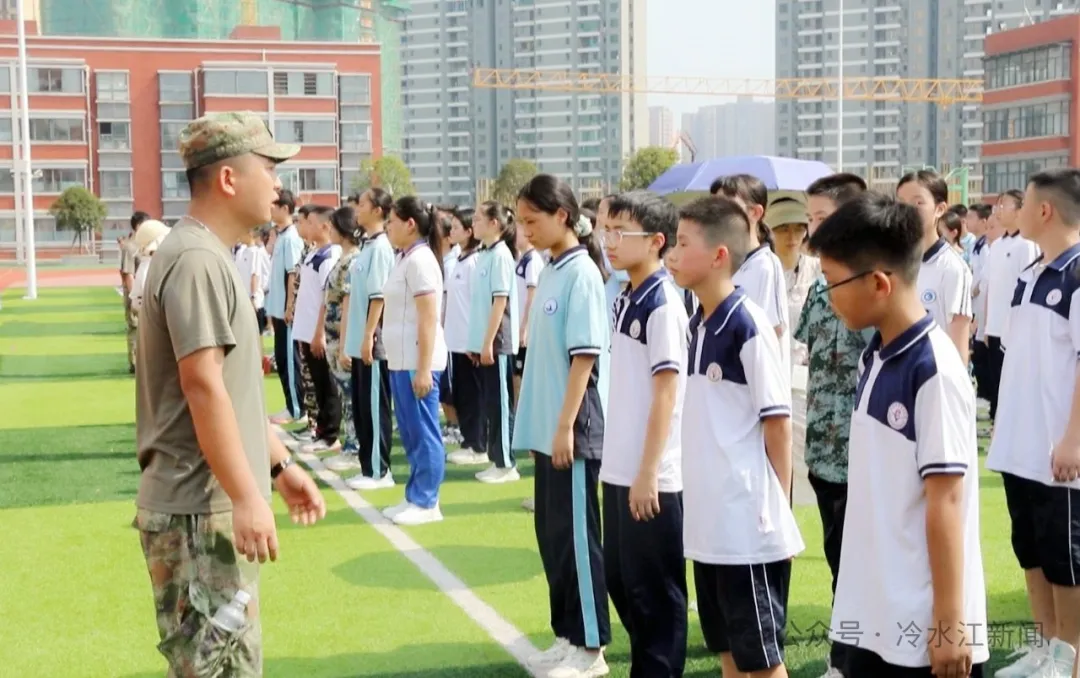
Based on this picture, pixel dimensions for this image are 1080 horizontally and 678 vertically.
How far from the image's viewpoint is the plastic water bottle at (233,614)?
341cm

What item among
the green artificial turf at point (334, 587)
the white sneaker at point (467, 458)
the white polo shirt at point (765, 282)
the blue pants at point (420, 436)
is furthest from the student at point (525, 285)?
the white polo shirt at point (765, 282)

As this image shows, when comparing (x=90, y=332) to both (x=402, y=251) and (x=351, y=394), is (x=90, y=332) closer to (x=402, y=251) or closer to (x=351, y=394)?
(x=351, y=394)

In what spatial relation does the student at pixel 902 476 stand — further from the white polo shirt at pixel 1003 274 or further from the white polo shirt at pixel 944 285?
the white polo shirt at pixel 1003 274

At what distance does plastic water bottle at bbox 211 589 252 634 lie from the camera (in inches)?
134

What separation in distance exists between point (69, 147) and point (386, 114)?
25348mm

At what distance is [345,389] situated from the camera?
9.95 meters

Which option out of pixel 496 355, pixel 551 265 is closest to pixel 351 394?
pixel 496 355

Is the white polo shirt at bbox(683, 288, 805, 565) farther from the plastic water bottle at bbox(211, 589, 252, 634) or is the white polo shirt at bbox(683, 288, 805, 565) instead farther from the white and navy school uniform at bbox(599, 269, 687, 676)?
the plastic water bottle at bbox(211, 589, 252, 634)

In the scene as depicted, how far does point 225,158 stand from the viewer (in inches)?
140

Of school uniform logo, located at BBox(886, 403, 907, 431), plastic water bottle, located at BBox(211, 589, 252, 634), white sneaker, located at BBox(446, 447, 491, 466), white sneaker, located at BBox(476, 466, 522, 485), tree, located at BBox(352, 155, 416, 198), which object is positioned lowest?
white sneaker, located at BBox(446, 447, 491, 466)

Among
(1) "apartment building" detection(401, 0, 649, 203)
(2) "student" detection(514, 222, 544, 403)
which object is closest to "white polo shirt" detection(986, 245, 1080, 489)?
(2) "student" detection(514, 222, 544, 403)

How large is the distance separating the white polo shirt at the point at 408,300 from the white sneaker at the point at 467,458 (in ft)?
7.95

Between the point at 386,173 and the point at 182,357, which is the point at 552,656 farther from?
the point at 386,173

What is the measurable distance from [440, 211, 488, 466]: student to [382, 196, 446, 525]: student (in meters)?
2.31
